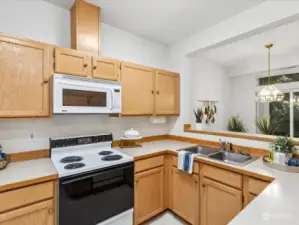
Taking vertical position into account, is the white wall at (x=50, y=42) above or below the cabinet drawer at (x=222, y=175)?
above

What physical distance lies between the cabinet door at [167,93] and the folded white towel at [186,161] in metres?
0.74

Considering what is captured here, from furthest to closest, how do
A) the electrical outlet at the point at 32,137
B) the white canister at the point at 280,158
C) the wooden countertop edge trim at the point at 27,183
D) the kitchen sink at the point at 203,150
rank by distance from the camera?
1. the kitchen sink at the point at 203,150
2. the electrical outlet at the point at 32,137
3. the white canister at the point at 280,158
4. the wooden countertop edge trim at the point at 27,183

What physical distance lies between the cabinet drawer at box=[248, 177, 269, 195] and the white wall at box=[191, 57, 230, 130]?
194 centimetres

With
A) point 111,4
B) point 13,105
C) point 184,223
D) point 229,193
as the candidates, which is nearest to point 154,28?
point 111,4

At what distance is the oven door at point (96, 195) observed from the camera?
4.39ft

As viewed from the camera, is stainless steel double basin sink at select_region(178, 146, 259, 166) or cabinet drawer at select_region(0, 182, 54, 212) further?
stainless steel double basin sink at select_region(178, 146, 259, 166)

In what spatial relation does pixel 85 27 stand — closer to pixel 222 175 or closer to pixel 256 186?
pixel 222 175

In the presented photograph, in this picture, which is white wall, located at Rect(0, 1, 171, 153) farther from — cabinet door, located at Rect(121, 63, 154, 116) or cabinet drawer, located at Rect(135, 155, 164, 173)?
cabinet drawer, located at Rect(135, 155, 164, 173)

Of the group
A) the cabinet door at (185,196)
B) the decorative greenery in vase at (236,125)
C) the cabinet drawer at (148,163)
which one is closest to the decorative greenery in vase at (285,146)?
the cabinet door at (185,196)

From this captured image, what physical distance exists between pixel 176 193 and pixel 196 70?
95.7 inches

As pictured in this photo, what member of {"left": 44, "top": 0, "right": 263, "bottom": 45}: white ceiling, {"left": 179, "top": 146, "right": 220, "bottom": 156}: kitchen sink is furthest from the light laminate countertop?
{"left": 44, "top": 0, "right": 263, "bottom": 45}: white ceiling

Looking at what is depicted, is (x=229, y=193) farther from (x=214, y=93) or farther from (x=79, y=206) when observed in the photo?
(x=214, y=93)

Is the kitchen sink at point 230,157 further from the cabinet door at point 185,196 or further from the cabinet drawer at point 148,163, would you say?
the cabinet drawer at point 148,163

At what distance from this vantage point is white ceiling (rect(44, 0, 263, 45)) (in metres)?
1.80
